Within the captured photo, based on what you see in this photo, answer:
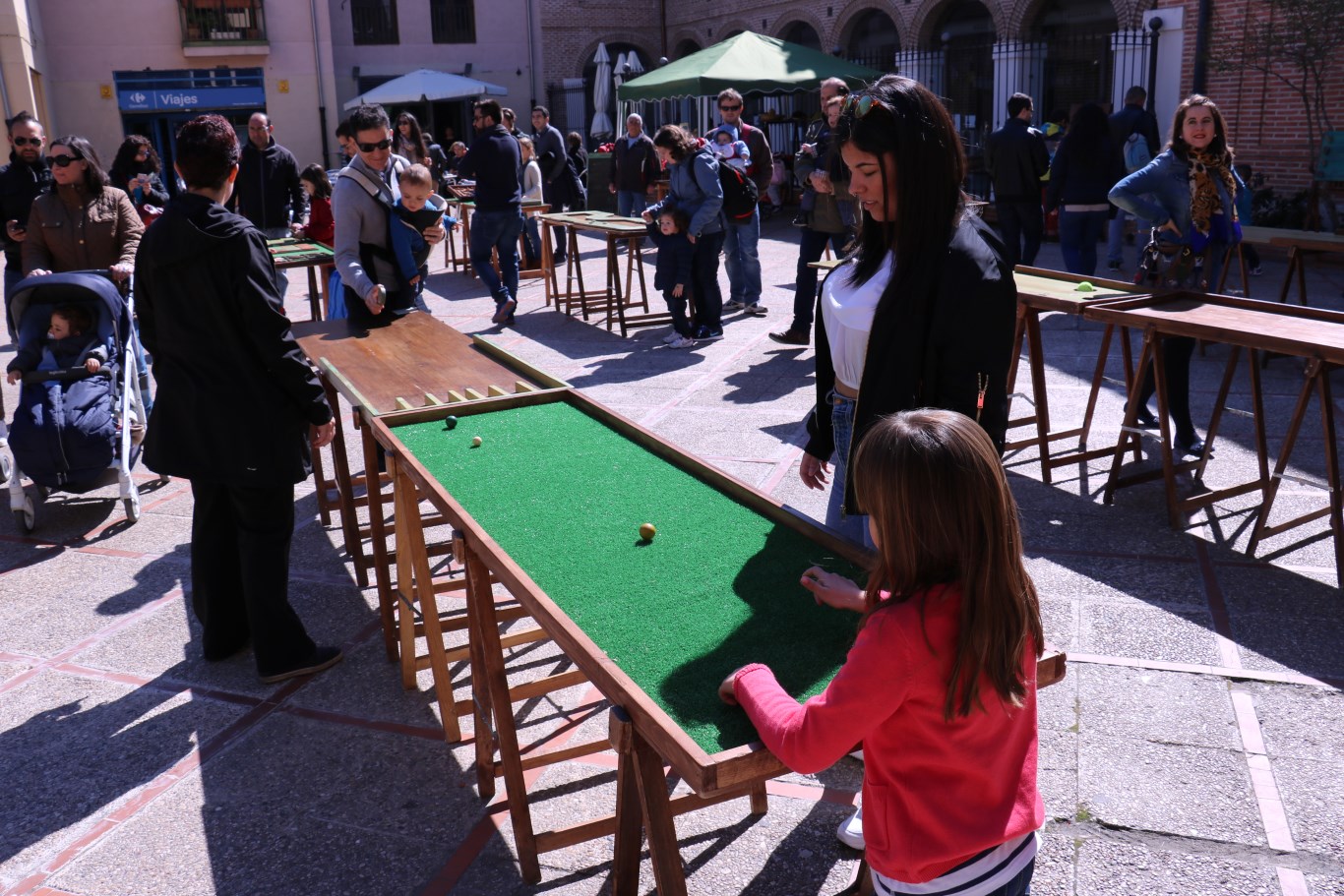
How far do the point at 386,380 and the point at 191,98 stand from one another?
2761 cm

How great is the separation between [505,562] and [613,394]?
5.28 m

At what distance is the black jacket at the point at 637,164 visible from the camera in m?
13.8

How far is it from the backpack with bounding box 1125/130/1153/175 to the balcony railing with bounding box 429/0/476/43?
2320 cm

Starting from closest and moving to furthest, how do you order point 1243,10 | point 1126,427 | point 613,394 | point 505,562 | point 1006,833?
point 1006,833, point 505,562, point 1126,427, point 613,394, point 1243,10

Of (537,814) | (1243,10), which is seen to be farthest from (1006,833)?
(1243,10)

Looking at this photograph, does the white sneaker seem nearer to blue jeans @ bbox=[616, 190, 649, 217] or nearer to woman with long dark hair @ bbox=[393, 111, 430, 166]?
woman with long dark hair @ bbox=[393, 111, 430, 166]

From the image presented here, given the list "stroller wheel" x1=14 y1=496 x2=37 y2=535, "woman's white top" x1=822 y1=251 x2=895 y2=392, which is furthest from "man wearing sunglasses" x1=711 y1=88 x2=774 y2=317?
"woman's white top" x1=822 y1=251 x2=895 y2=392

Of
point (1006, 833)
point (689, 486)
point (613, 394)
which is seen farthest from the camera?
point (613, 394)

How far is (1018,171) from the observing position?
34.8 ft

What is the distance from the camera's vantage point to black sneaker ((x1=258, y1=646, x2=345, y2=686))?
3.89 metres

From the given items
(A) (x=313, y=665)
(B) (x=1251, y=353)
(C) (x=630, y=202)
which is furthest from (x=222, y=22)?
(B) (x=1251, y=353)

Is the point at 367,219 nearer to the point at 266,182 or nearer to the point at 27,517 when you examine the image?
the point at 27,517

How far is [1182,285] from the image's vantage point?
5.86 metres

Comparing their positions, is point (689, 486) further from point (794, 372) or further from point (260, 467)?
point (794, 372)
